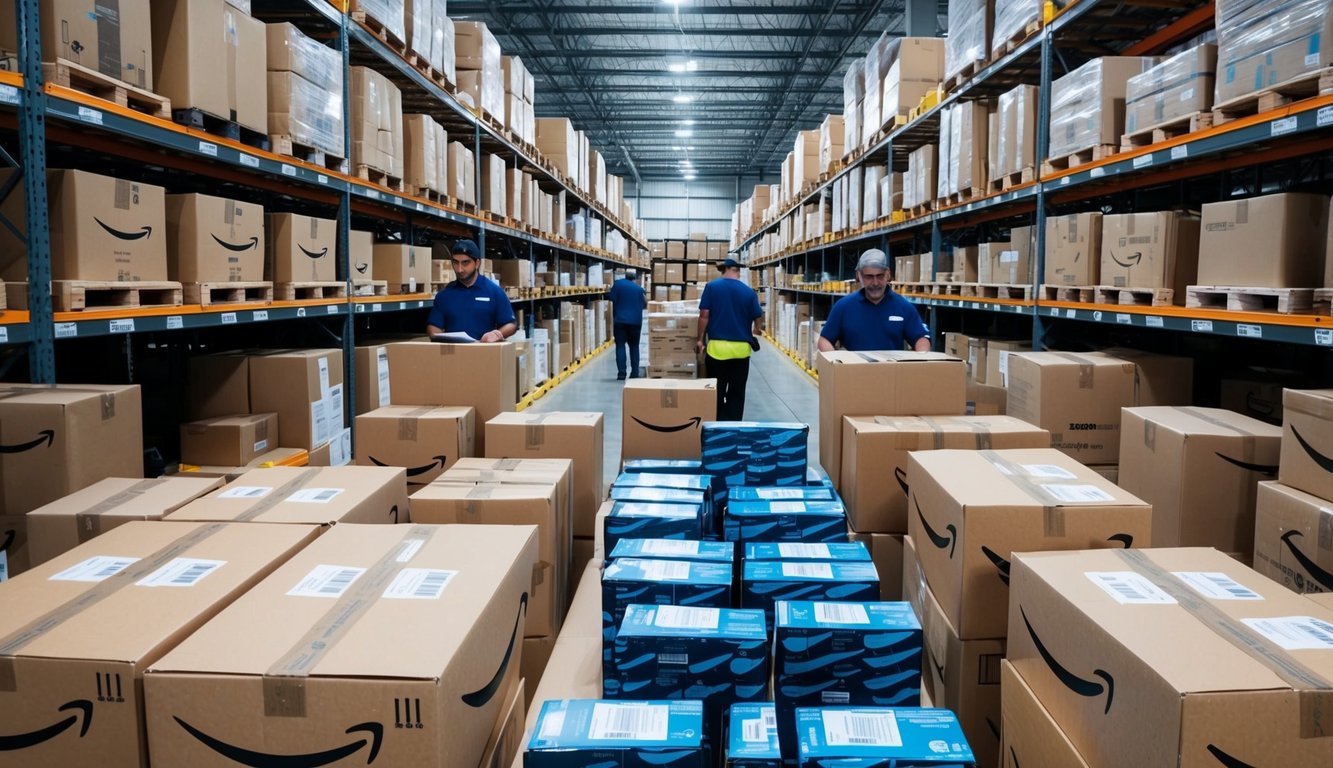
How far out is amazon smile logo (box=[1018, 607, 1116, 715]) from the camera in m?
1.47

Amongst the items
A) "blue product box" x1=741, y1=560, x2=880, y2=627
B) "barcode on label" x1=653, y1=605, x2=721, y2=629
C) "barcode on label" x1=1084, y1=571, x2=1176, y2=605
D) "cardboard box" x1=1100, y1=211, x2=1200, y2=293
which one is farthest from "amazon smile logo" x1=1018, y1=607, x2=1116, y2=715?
"cardboard box" x1=1100, y1=211, x2=1200, y2=293

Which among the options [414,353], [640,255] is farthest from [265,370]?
[640,255]

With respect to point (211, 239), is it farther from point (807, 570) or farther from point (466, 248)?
point (807, 570)

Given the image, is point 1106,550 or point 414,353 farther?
point 414,353

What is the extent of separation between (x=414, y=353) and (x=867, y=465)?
209 centimetres

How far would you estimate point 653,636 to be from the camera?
1755 mm

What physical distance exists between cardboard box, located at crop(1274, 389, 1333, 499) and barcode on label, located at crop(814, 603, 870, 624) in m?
1.45

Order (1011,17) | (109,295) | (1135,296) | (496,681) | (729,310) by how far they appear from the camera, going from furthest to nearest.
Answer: (729,310)
(1011,17)
(1135,296)
(109,295)
(496,681)

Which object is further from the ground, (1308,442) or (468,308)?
(468,308)

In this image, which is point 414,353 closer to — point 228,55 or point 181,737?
point 228,55

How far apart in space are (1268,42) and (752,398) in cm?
737

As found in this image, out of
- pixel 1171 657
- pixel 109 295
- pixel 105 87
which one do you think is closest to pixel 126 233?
pixel 109 295

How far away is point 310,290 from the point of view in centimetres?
479

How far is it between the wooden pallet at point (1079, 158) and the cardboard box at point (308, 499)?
12.9 ft
